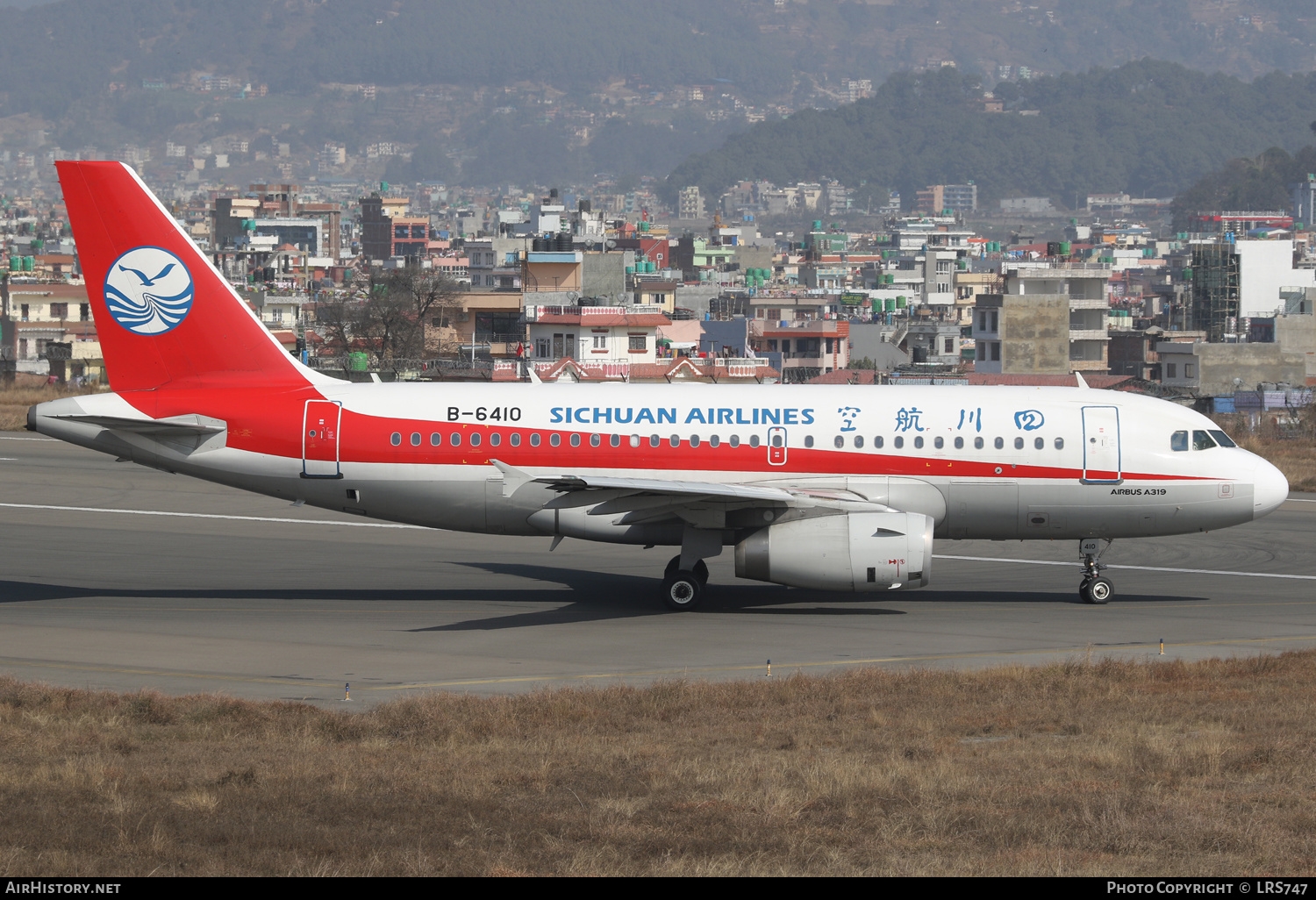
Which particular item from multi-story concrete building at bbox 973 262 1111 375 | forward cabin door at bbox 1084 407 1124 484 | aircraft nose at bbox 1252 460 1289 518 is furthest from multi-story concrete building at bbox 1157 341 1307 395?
forward cabin door at bbox 1084 407 1124 484

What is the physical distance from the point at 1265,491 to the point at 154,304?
2412 cm

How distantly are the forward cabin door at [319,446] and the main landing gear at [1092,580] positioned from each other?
16223 millimetres

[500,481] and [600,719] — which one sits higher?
[500,481]

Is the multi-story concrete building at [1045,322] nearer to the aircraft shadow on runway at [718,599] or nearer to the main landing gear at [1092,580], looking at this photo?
the aircraft shadow on runway at [718,599]

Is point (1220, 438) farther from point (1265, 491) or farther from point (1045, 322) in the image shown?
point (1045, 322)

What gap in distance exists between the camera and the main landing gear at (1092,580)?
1319 inches

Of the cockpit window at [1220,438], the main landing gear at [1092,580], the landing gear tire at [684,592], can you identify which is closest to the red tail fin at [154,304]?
the landing gear tire at [684,592]

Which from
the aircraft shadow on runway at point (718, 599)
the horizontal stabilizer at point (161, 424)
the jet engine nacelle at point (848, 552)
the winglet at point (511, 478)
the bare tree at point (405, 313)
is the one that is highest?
the bare tree at point (405, 313)

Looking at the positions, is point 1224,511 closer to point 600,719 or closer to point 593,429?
point 593,429

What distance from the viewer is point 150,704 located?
2255cm

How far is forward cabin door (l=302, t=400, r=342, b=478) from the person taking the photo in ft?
108
